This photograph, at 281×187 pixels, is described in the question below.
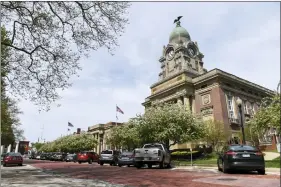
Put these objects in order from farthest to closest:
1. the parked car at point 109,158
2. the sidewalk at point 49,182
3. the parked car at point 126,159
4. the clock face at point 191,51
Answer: the clock face at point 191,51 < the parked car at point 109,158 < the parked car at point 126,159 < the sidewalk at point 49,182

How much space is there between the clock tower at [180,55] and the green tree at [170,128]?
103 feet

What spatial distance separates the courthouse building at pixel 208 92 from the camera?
47438 mm

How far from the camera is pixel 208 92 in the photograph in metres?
50.0

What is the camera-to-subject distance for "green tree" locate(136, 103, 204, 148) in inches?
1233

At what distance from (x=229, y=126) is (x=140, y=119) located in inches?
734

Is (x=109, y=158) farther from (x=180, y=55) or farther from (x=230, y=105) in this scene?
(x=180, y=55)

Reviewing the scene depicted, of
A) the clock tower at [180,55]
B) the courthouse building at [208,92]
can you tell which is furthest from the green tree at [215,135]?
the clock tower at [180,55]

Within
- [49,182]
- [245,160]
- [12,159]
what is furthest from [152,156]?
[12,159]

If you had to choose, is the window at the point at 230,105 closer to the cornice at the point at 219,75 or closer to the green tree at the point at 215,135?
the cornice at the point at 219,75

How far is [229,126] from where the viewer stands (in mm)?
46156

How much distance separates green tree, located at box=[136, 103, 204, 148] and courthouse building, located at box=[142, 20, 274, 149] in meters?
9.10

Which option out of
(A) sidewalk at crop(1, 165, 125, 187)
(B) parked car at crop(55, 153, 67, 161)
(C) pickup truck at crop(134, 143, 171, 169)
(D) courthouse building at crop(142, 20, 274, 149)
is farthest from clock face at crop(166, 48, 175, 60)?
(A) sidewalk at crop(1, 165, 125, 187)

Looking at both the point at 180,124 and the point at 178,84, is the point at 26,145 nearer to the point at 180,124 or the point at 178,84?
the point at 178,84

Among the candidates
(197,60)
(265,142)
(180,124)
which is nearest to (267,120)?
(180,124)
